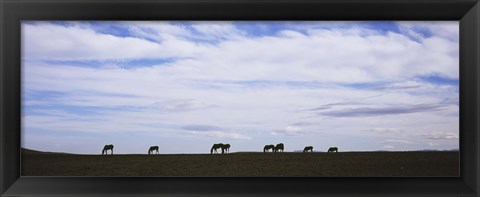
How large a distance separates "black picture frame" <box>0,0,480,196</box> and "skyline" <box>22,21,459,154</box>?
0.11m

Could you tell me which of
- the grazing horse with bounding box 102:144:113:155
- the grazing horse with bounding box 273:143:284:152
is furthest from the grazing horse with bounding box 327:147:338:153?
the grazing horse with bounding box 102:144:113:155

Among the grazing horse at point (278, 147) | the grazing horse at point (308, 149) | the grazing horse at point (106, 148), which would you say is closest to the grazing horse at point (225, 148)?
the grazing horse at point (278, 147)

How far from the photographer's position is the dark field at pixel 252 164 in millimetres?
1357

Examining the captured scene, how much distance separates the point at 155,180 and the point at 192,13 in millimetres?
539

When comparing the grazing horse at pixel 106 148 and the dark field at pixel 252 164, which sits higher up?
the grazing horse at pixel 106 148

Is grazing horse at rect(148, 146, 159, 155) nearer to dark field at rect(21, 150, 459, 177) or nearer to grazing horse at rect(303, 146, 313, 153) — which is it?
dark field at rect(21, 150, 459, 177)

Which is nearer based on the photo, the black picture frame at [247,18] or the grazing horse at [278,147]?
the black picture frame at [247,18]

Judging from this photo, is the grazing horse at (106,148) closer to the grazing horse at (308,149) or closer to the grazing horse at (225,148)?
the grazing horse at (225,148)

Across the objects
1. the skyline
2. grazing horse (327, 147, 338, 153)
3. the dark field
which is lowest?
the dark field

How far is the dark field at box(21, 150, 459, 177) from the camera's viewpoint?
4.45 feet

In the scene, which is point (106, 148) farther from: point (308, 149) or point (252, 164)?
point (308, 149)

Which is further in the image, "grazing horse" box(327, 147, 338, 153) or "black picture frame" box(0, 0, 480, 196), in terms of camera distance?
"grazing horse" box(327, 147, 338, 153)

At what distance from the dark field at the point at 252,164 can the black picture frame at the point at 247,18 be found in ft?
0.24

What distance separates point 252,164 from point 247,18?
0.49 metres
